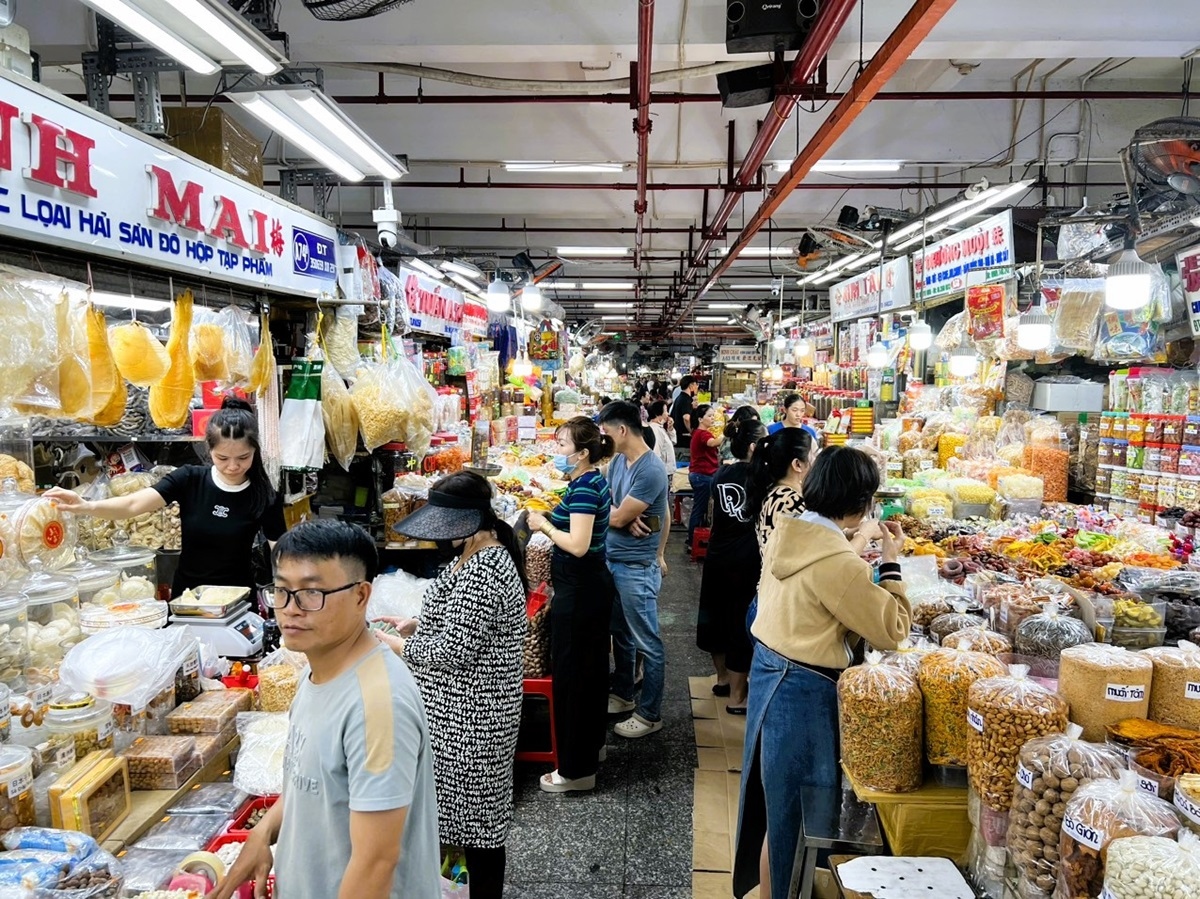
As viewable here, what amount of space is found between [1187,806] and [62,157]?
13.9 ft

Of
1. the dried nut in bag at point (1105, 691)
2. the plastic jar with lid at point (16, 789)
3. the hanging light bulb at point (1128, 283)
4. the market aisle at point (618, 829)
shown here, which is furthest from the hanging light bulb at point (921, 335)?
the plastic jar with lid at point (16, 789)

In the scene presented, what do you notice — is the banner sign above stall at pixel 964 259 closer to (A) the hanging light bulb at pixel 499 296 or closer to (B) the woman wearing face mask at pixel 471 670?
(A) the hanging light bulb at pixel 499 296

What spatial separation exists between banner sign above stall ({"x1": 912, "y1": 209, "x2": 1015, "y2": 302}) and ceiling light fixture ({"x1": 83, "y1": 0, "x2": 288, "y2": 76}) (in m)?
7.42

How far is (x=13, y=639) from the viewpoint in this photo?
2465 mm

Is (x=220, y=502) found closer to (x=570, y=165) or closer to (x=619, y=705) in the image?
(x=619, y=705)

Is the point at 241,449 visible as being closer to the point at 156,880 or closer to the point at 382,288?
the point at 156,880

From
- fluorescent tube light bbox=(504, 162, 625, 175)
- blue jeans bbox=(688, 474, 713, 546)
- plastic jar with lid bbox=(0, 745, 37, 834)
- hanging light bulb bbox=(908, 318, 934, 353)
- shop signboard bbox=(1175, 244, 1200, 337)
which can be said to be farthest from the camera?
hanging light bulb bbox=(908, 318, 934, 353)

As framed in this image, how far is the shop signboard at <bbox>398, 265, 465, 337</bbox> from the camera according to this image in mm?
8742

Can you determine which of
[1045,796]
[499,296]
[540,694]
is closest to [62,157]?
[540,694]

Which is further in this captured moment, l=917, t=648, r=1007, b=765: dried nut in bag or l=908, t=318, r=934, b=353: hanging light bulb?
l=908, t=318, r=934, b=353: hanging light bulb

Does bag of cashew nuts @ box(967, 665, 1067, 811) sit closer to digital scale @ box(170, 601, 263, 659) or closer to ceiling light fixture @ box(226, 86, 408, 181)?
digital scale @ box(170, 601, 263, 659)

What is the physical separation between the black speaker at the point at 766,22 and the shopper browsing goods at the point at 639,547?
2.31 meters

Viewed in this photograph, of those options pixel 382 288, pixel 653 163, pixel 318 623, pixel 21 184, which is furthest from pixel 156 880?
pixel 653 163

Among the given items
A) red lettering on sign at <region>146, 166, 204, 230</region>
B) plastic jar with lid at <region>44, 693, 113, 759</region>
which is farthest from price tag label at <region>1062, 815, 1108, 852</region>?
red lettering on sign at <region>146, 166, 204, 230</region>
